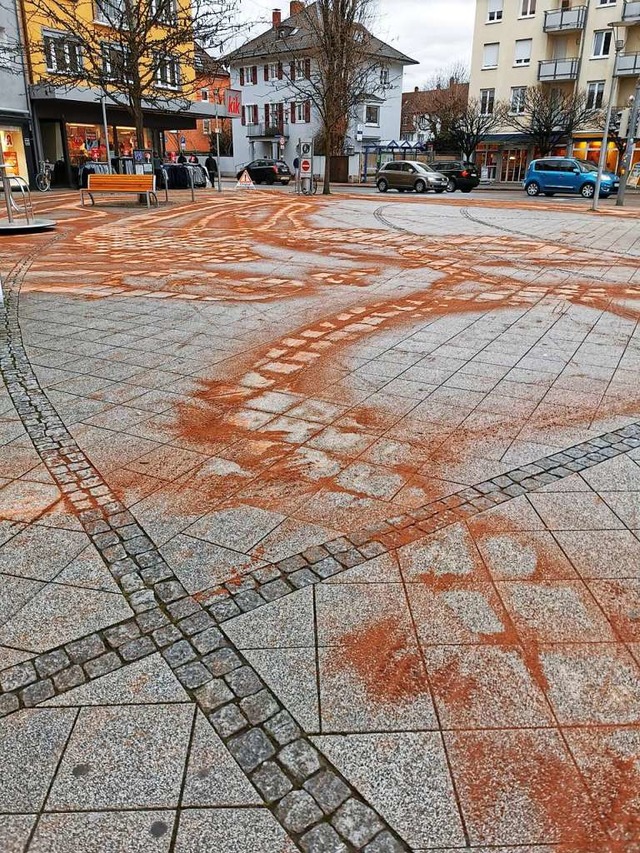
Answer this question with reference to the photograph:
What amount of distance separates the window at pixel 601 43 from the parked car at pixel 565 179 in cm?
1919

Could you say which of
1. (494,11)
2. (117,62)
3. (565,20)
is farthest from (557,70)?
(117,62)

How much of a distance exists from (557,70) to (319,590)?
56.1 metres

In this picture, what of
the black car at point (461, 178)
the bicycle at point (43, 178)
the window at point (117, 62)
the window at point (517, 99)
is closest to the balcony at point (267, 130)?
the window at point (517, 99)

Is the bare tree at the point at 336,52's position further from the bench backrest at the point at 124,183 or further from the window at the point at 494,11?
the window at the point at 494,11

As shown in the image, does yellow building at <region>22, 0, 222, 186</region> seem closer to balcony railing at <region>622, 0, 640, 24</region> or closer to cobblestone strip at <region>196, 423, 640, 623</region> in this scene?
cobblestone strip at <region>196, 423, 640, 623</region>

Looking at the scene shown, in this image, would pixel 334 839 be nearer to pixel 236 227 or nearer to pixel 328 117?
pixel 236 227

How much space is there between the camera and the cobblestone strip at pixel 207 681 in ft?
7.20

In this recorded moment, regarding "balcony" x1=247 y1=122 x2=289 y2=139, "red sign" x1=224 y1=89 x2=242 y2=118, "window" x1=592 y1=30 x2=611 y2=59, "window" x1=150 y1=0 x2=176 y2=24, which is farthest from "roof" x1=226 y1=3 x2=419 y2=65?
"window" x1=150 y1=0 x2=176 y2=24

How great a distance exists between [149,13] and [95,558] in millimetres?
25114

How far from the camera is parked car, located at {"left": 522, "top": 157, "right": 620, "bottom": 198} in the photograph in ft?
110

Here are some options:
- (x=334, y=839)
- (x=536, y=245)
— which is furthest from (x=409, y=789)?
(x=536, y=245)

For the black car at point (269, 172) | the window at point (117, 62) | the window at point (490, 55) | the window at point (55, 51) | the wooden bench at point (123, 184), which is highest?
the window at point (490, 55)

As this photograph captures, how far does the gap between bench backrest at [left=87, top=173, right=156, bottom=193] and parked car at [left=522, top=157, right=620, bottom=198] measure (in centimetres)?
2083

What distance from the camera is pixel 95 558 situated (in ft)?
11.7
